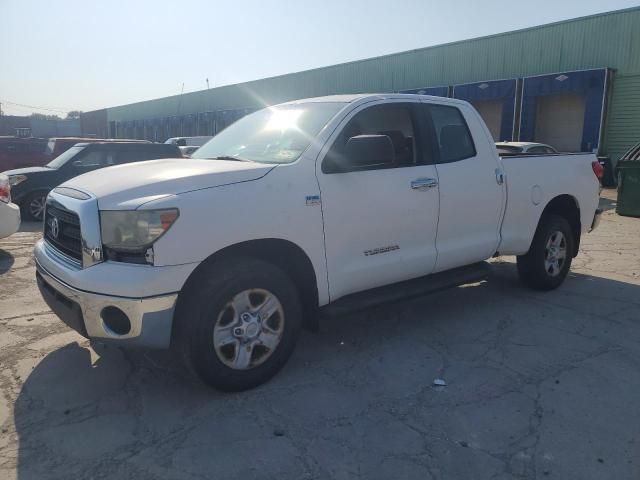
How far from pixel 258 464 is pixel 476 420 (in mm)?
1337

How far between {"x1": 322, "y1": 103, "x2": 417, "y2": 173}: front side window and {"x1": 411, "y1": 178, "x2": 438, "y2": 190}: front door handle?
0.16m

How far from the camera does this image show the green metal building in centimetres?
1973

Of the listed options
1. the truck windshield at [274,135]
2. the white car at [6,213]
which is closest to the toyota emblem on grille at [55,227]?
the truck windshield at [274,135]

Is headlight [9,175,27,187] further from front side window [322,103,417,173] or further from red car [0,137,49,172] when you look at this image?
front side window [322,103,417,173]

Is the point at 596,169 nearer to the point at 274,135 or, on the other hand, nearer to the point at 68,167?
the point at 274,135

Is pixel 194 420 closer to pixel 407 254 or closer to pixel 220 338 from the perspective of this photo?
pixel 220 338

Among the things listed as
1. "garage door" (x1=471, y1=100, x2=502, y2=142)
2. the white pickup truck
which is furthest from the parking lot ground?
"garage door" (x1=471, y1=100, x2=502, y2=142)

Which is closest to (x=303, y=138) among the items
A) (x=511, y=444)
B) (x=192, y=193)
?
(x=192, y=193)

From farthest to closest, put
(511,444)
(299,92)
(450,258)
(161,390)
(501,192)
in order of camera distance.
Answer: (299,92) < (501,192) < (450,258) < (161,390) < (511,444)

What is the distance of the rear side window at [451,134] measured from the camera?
15.1ft

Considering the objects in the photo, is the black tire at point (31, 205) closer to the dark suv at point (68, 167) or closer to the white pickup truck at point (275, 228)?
the dark suv at point (68, 167)

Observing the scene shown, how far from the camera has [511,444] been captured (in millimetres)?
2934

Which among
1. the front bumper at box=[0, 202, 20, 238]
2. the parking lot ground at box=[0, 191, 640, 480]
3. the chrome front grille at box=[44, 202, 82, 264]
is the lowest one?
the parking lot ground at box=[0, 191, 640, 480]

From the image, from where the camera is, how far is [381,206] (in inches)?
155
